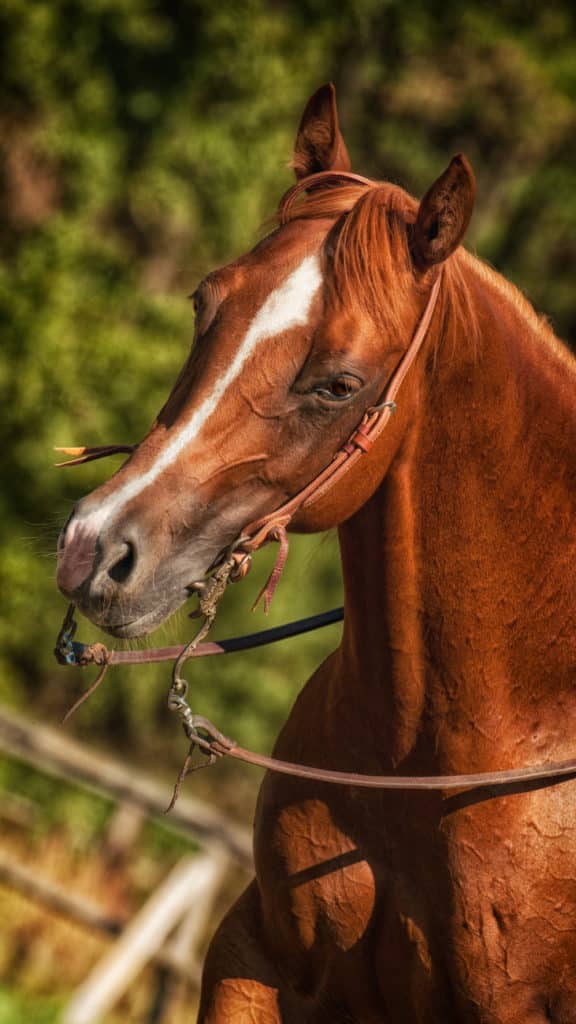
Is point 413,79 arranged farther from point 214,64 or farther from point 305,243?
point 305,243

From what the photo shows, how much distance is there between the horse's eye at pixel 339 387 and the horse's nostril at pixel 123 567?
1.75 feet

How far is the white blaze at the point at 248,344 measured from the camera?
9.36 ft

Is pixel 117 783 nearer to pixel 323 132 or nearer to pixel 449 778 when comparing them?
pixel 449 778

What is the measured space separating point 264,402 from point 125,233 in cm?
1321

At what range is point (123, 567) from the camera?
2.84 meters

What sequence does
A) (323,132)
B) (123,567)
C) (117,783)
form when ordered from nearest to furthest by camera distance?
(123,567) → (323,132) → (117,783)

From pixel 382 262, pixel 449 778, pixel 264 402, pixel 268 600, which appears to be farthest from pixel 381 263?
pixel 449 778

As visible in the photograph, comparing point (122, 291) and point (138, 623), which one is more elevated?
point (138, 623)

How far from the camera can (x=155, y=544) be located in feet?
9.33

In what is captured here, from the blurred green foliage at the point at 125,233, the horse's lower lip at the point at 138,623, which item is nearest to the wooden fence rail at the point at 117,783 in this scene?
the blurred green foliage at the point at 125,233

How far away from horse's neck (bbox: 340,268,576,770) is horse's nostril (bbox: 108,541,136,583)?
0.62 meters

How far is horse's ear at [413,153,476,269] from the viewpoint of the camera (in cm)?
286

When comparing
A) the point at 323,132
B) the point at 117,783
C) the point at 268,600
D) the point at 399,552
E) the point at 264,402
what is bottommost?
the point at 117,783

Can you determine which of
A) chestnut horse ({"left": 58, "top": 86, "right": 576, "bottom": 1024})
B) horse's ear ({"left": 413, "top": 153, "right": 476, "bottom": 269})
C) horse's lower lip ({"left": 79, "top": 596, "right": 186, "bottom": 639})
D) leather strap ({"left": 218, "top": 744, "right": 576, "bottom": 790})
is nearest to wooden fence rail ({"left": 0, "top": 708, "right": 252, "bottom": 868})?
chestnut horse ({"left": 58, "top": 86, "right": 576, "bottom": 1024})
